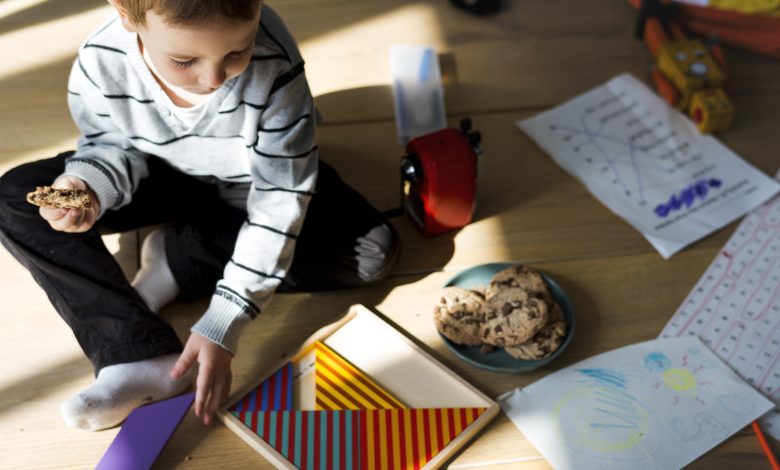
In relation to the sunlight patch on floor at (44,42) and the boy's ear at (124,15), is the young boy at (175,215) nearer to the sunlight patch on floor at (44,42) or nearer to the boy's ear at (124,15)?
the boy's ear at (124,15)

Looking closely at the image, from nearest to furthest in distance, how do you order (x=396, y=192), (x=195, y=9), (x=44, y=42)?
(x=195, y=9) → (x=396, y=192) → (x=44, y=42)

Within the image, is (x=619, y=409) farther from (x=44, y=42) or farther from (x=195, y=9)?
(x=44, y=42)

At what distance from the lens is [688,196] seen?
1254mm

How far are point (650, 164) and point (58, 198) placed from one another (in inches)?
31.8

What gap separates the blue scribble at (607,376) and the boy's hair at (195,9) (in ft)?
1.92

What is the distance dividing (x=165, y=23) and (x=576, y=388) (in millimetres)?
620

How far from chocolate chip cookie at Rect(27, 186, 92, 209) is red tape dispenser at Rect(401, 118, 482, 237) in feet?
1.29

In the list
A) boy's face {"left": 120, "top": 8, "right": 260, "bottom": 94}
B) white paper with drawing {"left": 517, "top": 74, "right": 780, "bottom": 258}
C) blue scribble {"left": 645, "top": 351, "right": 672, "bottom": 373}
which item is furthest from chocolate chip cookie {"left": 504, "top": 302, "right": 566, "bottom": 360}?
boy's face {"left": 120, "top": 8, "right": 260, "bottom": 94}

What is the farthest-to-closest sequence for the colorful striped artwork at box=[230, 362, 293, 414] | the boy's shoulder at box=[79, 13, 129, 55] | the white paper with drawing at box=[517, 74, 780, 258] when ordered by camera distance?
the white paper with drawing at box=[517, 74, 780, 258] < the colorful striped artwork at box=[230, 362, 293, 414] < the boy's shoulder at box=[79, 13, 129, 55]

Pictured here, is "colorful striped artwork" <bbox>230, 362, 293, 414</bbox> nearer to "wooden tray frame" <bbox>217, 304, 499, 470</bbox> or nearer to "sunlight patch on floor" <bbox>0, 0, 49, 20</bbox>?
"wooden tray frame" <bbox>217, 304, 499, 470</bbox>

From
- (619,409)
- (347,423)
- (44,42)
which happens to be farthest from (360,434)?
(44,42)

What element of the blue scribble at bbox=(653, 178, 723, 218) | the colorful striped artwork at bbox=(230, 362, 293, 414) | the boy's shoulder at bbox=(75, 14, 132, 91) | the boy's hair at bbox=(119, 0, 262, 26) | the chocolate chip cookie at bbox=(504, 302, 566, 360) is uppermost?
the boy's hair at bbox=(119, 0, 262, 26)

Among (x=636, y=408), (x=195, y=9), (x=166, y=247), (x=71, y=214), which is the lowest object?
(x=636, y=408)

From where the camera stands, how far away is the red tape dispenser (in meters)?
1.10
